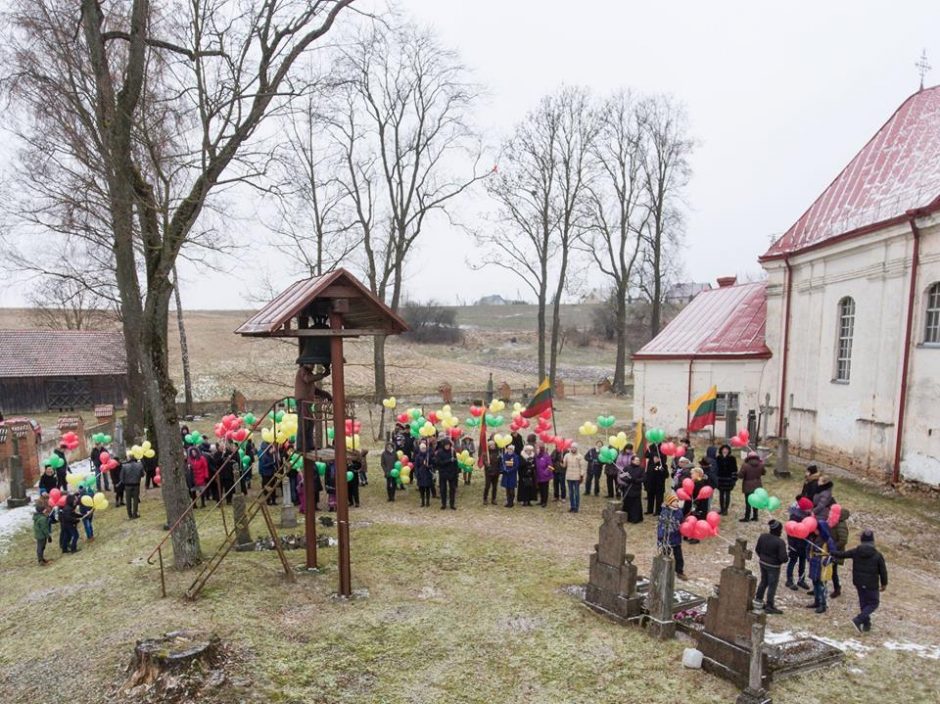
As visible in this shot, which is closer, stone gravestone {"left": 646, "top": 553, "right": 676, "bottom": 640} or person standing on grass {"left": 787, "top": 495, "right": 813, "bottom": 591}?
stone gravestone {"left": 646, "top": 553, "right": 676, "bottom": 640}

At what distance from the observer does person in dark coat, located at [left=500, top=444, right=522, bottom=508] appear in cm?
1535

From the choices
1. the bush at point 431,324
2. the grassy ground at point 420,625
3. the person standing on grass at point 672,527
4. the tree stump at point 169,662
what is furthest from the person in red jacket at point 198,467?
the bush at point 431,324

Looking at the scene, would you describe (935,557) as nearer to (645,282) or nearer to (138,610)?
(138,610)

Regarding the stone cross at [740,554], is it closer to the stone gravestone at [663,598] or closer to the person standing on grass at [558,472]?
the stone gravestone at [663,598]

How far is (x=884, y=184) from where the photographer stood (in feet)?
58.7

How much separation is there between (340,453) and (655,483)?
8449 millimetres

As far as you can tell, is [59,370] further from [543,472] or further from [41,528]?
[543,472]

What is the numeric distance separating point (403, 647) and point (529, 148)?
33829mm

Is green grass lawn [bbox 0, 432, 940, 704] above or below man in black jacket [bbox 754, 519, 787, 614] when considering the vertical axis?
below

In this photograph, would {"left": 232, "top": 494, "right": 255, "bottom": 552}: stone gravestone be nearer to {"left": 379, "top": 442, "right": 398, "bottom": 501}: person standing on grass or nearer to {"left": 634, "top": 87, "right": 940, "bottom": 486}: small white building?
{"left": 379, "top": 442, "right": 398, "bottom": 501}: person standing on grass

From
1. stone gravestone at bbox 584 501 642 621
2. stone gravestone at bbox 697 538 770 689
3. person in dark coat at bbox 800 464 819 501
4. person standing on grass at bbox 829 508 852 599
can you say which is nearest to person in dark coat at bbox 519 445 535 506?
stone gravestone at bbox 584 501 642 621

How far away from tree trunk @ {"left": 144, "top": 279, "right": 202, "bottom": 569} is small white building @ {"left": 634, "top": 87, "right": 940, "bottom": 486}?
1669 centimetres

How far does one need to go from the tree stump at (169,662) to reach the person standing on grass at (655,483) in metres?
10.4

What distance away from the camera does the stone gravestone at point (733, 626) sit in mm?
7289
